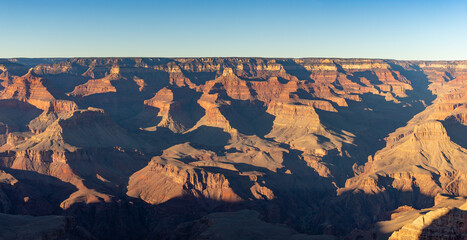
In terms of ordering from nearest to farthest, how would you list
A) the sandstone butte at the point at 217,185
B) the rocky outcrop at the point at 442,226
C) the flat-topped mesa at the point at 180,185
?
the rocky outcrop at the point at 442,226, the sandstone butte at the point at 217,185, the flat-topped mesa at the point at 180,185

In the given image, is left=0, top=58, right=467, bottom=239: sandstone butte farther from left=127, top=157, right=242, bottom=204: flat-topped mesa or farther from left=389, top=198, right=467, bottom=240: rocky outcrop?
left=389, top=198, right=467, bottom=240: rocky outcrop

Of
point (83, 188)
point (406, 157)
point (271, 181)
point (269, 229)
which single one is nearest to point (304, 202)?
point (271, 181)

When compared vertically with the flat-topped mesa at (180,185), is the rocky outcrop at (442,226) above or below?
above

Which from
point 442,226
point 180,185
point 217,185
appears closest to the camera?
point 442,226

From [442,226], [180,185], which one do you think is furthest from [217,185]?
[442,226]

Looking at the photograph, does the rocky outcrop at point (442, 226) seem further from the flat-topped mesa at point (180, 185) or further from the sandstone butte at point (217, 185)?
the flat-topped mesa at point (180, 185)

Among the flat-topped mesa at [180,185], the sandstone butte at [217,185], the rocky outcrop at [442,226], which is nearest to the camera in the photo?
the rocky outcrop at [442,226]

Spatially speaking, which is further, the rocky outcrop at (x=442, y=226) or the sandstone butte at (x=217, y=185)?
the sandstone butte at (x=217, y=185)

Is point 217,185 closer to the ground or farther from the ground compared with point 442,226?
closer to the ground

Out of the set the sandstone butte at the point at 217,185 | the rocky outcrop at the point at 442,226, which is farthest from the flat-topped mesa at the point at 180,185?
the rocky outcrop at the point at 442,226

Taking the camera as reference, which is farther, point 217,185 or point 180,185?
point 217,185

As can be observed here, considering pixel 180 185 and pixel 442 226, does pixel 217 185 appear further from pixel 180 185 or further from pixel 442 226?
pixel 442 226
